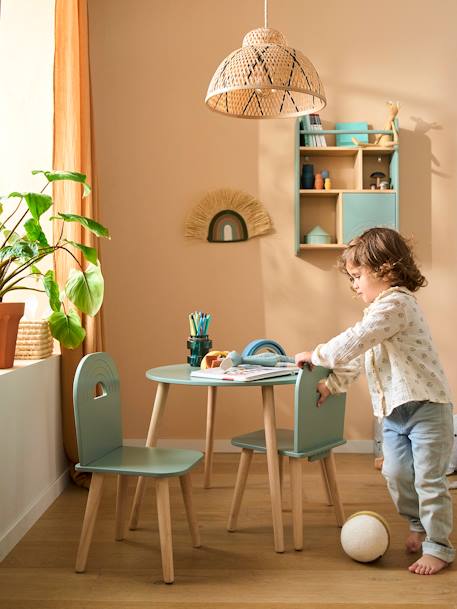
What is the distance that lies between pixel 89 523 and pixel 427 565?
105 centimetres

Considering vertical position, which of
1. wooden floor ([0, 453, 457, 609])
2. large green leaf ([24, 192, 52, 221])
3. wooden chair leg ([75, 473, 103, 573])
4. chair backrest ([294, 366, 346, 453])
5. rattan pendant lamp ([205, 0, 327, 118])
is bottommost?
wooden floor ([0, 453, 457, 609])

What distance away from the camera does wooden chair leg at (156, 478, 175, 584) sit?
2.12 metres

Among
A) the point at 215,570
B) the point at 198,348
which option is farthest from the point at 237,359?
the point at 215,570

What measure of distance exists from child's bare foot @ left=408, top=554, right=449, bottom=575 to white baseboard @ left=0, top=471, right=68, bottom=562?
1.31 meters

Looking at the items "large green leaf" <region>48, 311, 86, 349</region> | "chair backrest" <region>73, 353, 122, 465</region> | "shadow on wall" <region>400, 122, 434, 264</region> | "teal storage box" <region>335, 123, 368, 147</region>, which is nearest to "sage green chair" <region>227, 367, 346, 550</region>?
"chair backrest" <region>73, 353, 122, 465</region>

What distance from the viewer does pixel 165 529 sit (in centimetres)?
212

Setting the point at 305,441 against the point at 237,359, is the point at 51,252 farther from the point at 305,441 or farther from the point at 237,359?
the point at 305,441

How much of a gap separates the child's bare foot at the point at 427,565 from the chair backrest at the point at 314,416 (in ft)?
1.54

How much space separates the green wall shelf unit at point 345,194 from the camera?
3.69 m

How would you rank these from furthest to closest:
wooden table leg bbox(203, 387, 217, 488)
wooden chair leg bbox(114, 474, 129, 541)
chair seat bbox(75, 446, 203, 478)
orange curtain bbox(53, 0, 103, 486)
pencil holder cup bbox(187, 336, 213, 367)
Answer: wooden table leg bbox(203, 387, 217, 488) → orange curtain bbox(53, 0, 103, 486) → pencil holder cup bbox(187, 336, 213, 367) → wooden chair leg bbox(114, 474, 129, 541) → chair seat bbox(75, 446, 203, 478)

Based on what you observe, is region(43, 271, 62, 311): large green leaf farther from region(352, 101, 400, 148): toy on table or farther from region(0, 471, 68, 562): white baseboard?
region(352, 101, 400, 148): toy on table

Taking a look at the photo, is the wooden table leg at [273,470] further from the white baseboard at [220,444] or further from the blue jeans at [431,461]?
the white baseboard at [220,444]

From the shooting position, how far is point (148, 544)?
8.11 feet

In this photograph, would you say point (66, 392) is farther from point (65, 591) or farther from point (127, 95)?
point (127, 95)
